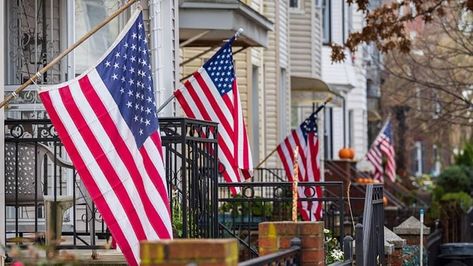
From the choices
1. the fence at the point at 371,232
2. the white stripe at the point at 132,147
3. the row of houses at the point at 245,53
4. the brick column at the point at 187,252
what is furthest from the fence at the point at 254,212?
the brick column at the point at 187,252

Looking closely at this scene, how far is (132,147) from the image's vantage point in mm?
10359

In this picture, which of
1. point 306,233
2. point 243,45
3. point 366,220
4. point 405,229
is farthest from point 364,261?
point 243,45

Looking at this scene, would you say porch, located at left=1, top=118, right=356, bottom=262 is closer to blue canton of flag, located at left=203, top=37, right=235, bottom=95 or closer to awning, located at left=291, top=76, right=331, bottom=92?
blue canton of flag, located at left=203, top=37, right=235, bottom=95

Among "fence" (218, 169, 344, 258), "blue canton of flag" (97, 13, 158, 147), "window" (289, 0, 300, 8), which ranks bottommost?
"fence" (218, 169, 344, 258)

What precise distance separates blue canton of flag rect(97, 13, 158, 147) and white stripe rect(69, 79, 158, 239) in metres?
0.26

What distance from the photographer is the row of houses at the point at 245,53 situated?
46.2 ft

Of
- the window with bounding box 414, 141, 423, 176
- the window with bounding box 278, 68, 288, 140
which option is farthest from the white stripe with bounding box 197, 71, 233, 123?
the window with bounding box 414, 141, 423, 176

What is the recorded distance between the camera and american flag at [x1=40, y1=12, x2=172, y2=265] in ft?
32.9

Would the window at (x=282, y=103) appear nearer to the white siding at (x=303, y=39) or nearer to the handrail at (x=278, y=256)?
A: the white siding at (x=303, y=39)

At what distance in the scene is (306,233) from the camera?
9.41 meters

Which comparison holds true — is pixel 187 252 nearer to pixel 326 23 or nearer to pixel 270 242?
pixel 270 242

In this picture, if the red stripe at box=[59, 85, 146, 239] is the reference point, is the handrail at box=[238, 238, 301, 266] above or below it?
below

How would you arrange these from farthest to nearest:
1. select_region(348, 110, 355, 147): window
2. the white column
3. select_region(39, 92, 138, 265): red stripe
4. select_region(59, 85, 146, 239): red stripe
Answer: select_region(348, 110, 355, 147): window
the white column
select_region(59, 85, 146, 239): red stripe
select_region(39, 92, 138, 265): red stripe

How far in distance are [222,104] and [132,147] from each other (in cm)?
505
